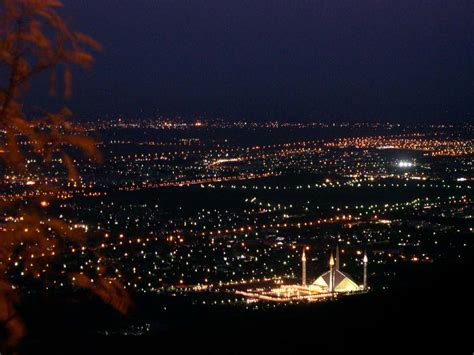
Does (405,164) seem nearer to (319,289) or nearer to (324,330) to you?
(319,289)

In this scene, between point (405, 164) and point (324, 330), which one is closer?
point (324, 330)

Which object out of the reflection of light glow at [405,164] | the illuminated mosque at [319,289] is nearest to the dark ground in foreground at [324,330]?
the illuminated mosque at [319,289]

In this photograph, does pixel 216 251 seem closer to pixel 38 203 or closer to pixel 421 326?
pixel 421 326

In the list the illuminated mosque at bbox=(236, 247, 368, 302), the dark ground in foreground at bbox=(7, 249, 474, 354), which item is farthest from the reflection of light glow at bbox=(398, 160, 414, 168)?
the dark ground in foreground at bbox=(7, 249, 474, 354)

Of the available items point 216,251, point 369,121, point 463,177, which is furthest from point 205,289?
point 369,121

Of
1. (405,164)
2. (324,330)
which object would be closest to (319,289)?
(324,330)

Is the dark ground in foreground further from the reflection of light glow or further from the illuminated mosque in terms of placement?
the reflection of light glow
